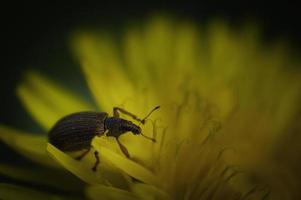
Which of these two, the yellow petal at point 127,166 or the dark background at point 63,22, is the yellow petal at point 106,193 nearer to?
the yellow petal at point 127,166

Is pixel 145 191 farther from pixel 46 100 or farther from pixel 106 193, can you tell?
pixel 46 100

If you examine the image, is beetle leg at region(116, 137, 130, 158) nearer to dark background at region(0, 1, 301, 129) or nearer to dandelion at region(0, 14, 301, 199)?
dandelion at region(0, 14, 301, 199)

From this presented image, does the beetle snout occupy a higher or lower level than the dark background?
lower

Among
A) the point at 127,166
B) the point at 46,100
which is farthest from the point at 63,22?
the point at 127,166

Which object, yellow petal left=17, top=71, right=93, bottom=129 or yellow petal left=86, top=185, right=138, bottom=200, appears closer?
yellow petal left=86, top=185, right=138, bottom=200

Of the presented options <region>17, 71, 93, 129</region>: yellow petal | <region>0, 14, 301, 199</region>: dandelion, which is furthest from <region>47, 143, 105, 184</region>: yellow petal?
<region>17, 71, 93, 129</region>: yellow petal

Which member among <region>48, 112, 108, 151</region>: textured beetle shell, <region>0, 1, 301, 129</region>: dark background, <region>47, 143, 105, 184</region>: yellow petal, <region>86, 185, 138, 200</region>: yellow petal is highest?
<region>0, 1, 301, 129</region>: dark background
